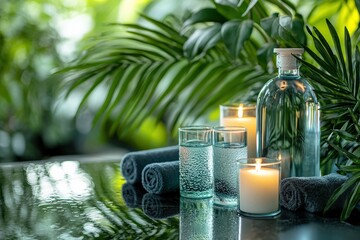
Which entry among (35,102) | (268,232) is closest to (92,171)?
(268,232)

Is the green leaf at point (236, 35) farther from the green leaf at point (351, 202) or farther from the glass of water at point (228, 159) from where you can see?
the green leaf at point (351, 202)

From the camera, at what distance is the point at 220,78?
1.43 meters

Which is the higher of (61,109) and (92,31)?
(92,31)

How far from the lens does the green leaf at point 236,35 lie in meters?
1.15

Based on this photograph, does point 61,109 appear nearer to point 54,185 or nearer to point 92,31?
point 92,31

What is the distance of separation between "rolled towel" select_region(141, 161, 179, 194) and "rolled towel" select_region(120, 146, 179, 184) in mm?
55

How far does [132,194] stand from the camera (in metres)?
1.06

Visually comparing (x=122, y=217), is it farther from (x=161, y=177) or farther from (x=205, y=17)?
(x=205, y=17)

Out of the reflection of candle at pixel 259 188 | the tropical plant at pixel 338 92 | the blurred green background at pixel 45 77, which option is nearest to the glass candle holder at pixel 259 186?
the reflection of candle at pixel 259 188

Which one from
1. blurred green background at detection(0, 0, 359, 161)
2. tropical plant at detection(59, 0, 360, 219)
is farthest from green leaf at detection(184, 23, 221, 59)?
blurred green background at detection(0, 0, 359, 161)

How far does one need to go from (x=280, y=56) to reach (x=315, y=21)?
68cm

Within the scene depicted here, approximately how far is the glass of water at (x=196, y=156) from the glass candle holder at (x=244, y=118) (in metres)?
0.14

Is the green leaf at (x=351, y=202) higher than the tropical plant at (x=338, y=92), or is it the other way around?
the tropical plant at (x=338, y=92)

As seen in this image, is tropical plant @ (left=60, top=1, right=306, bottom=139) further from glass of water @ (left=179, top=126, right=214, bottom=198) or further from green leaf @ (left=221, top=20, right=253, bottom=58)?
glass of water @ (left=179, top=126, right=214, bottom=198)
